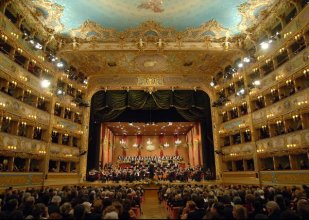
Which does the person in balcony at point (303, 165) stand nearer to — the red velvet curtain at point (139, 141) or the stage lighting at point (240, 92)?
the stage lighting at point (240, 92)

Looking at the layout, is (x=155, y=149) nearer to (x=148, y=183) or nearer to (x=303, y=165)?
(x=148, y=183)

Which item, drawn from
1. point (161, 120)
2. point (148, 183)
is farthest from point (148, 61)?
point (148, 183)

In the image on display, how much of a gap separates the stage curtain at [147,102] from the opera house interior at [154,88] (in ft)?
0.31

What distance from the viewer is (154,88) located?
21.9m

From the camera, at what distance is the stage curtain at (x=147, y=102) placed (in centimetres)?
2162

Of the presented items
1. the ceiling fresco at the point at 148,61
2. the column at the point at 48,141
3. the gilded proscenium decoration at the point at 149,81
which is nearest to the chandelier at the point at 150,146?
the gilded proscenium decoration at the point at 149,81

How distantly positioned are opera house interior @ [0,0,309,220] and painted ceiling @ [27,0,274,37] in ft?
0.25

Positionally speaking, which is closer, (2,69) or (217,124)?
(2,69)

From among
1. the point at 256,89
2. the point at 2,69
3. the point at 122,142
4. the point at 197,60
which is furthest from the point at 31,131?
the point at 122,142

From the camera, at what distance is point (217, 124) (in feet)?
69.2

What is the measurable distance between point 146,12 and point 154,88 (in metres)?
7.36

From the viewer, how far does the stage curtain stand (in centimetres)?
2162

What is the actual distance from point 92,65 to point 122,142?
17066 millimetres

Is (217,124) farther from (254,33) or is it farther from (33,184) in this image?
(33,184)
